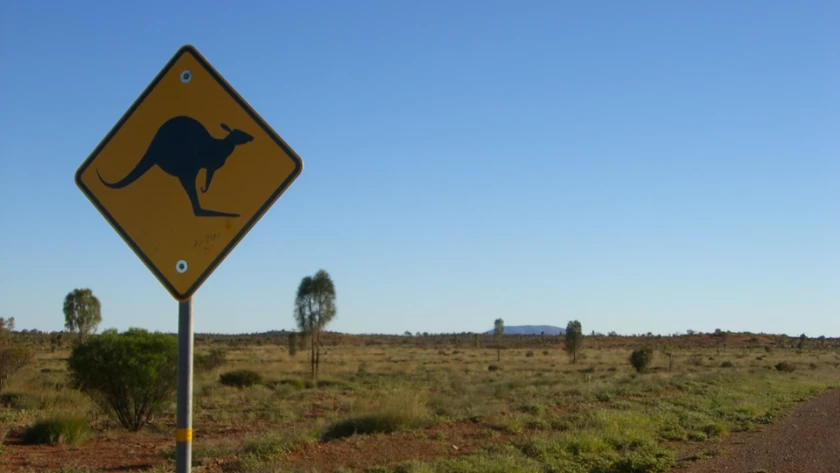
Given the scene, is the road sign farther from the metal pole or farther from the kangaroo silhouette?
the metal pole

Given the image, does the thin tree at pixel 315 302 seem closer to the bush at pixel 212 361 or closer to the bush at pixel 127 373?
the bush at pixel 212 361

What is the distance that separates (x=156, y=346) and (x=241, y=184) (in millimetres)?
21325

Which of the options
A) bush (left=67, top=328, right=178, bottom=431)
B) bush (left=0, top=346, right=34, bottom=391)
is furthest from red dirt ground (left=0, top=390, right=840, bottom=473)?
bush (left=0, top=346, right=34, bottom=391)

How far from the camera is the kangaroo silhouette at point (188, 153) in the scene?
3580mm

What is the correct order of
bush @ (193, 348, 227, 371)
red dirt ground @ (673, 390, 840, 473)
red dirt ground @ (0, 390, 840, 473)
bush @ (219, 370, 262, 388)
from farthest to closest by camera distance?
bush @ (193, 348, 227, 371) < bush @ (219, 370, 262, 388) < red dirt ground @ (0, 390, 840, 473) < red dirt ground @ (673, 390, 840, 473)

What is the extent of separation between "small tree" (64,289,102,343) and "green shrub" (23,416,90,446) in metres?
51.0

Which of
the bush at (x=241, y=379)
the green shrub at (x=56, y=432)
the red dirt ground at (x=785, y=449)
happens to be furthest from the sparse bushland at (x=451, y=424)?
the bush at (x=241, y=379)

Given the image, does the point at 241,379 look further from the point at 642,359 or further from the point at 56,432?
the point at 642,359

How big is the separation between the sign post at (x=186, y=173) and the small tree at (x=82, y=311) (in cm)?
6910

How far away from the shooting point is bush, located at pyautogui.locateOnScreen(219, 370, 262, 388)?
38.0 meters

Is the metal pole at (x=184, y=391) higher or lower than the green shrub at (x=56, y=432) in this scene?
higher

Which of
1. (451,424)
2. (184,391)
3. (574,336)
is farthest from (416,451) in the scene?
(574,336)

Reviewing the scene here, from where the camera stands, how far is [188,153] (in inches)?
143

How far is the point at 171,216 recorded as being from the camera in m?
3.55
